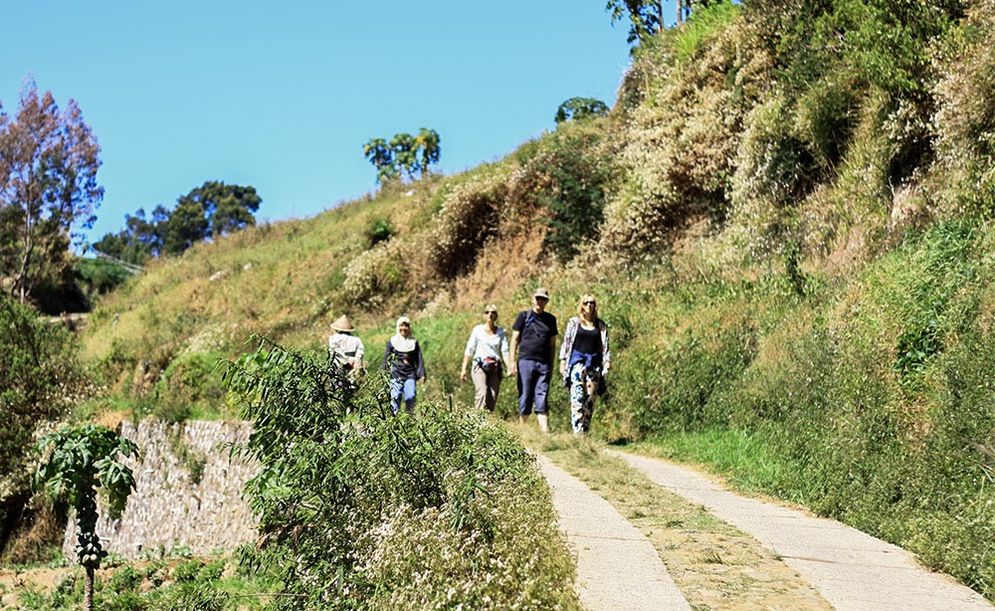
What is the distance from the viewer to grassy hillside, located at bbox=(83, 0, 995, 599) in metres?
9.69

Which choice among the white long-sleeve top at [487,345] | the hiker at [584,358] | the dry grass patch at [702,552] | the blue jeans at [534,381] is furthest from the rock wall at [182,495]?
the dry grass patch at [702,552]

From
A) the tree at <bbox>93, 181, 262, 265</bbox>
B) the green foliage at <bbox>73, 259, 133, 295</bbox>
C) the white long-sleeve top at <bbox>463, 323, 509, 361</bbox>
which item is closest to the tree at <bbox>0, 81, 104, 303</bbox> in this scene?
the green foliage at <bbox>73, 259, 133, 295</bbox>

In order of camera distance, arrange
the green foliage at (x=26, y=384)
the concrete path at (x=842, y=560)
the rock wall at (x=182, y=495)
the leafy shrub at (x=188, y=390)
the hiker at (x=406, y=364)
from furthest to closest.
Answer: the green foliage at (x=26, y=384) → the leafy shrub at (x=188, y=390) → the rock wall at (x=182, y=495) → the hiker at (x=406, y=364) → the concrete path at (x=842, y=560)

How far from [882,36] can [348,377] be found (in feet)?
36.7

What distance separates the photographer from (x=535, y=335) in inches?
553

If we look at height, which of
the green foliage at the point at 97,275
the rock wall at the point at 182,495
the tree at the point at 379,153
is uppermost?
the tree at the point at 379,153

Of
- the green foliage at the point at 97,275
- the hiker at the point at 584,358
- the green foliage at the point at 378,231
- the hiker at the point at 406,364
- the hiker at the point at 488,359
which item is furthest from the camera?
the green foliage at the point at 97,275

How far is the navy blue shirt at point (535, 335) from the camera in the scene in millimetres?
14016

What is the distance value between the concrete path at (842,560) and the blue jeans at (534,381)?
385cm

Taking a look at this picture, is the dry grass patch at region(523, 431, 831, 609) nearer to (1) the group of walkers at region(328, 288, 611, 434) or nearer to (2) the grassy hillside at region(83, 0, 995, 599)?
(2) the grassy hillside at region(83, 0, 995, 599)

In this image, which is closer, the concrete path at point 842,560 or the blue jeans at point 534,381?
the concrete path at point 842,560

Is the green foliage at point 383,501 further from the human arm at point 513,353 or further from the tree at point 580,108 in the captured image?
the tree at point 580,108

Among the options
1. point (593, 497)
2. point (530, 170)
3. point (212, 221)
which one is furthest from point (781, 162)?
point (212, 221)

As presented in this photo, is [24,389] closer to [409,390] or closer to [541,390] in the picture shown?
[409,390]
